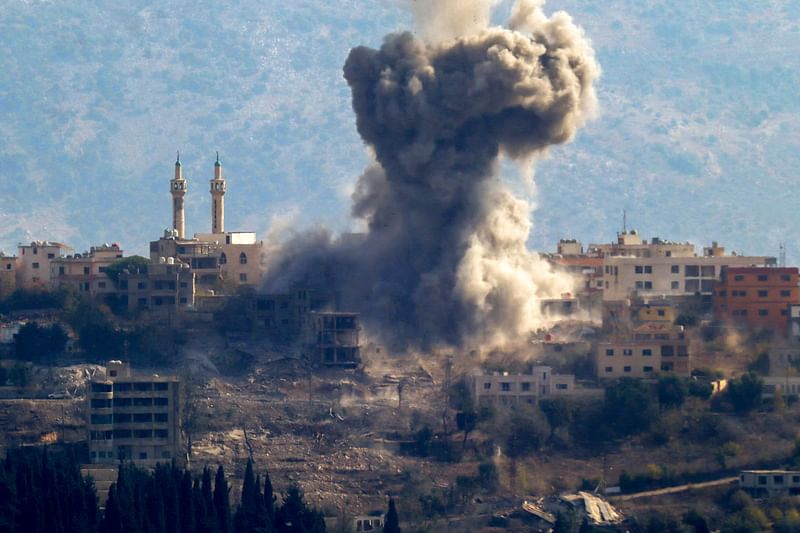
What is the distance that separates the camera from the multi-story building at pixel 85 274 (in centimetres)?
11944

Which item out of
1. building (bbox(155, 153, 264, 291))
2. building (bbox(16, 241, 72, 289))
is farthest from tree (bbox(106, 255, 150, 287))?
building (bbox(16, 241, 72, 289))

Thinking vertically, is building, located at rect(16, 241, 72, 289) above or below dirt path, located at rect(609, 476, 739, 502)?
above

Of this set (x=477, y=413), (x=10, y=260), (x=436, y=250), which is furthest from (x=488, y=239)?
(x=10, y=260)

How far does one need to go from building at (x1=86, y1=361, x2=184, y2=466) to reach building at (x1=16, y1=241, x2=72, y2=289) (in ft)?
54.3

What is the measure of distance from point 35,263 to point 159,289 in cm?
831

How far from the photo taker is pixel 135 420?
10656 cm

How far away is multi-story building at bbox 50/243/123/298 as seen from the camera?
119438 millimetres

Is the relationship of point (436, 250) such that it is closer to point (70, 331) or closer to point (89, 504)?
point (70, 331)

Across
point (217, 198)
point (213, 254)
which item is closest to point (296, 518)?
point (213, 254)

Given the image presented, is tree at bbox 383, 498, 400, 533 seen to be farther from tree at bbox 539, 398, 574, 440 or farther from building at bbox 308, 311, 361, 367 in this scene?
building at bbox 308, 311, 361, 367

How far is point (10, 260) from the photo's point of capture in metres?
124

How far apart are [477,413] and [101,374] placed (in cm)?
1234

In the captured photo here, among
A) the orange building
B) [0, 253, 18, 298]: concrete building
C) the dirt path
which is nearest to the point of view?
the dirt path

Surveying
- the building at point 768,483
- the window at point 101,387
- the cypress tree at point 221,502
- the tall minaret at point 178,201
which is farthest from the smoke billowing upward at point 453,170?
the cypress tree at point 221,502
